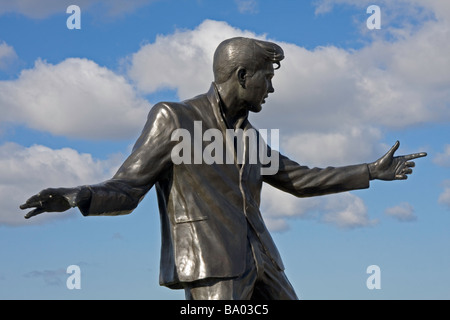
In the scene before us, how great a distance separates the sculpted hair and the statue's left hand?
4.89 ft

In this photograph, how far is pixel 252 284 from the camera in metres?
7.20

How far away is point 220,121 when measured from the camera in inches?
295

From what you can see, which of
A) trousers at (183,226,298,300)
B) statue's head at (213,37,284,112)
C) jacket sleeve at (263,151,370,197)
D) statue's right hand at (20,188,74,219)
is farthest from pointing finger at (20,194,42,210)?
jacket sleeve at (263,151,370,197)

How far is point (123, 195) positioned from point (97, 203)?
10.7 inches

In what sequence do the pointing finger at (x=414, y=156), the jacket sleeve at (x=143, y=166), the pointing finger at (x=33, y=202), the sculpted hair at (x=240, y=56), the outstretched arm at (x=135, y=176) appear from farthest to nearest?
the pointing finger at (x=414, y=156) < the sculpted hair at (x=240, y=56) < the jacket sleeve at (x=143, y=166) < the outstretched arm at (x=135, y=176) < the pointing finger at (x=33, y=202)

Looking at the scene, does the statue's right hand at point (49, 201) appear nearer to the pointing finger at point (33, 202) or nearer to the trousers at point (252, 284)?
the pointing finger at point (33, 202)

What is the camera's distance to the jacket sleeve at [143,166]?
695 centimetres

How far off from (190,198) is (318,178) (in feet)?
5.11

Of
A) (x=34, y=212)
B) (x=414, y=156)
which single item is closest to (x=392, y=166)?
(x=414, y=156)

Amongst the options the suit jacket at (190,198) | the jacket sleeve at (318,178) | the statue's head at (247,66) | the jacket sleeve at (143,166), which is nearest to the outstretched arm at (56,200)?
the suit jacket at (190,198)

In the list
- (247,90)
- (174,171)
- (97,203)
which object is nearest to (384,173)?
(247,90)

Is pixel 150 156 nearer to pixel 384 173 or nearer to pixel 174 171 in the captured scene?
pixel 174 171

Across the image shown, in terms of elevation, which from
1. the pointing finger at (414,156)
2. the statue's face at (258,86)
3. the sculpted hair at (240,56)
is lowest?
the pointing finger at (414,156)
